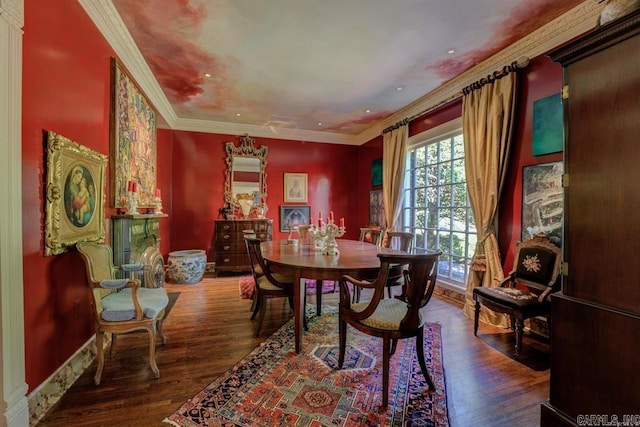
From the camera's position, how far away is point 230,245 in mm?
5246

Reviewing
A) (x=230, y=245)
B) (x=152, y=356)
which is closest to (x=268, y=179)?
(x=230, y=245)

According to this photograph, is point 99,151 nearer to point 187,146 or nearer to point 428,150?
point 187,146

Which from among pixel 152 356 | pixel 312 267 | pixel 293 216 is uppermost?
pixel 293 216

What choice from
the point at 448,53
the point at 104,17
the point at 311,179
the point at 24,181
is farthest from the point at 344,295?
the point at 311,179

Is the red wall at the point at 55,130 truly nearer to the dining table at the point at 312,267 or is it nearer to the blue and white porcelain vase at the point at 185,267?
the dining table at the point at 312,267

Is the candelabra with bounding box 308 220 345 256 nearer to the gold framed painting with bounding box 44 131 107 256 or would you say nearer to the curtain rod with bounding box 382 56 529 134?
the gold framed painting with bounding box 44 131 107 256

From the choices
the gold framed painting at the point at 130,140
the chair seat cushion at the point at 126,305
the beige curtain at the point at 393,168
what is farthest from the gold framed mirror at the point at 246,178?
the chair seat cushion at the point at 126,305

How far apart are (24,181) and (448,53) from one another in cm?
386

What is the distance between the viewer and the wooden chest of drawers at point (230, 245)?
521 cm

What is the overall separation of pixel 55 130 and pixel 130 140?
1.50 meters

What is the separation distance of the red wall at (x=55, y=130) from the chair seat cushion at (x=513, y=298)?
3495 mm

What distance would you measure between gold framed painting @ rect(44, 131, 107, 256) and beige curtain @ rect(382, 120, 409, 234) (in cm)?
427

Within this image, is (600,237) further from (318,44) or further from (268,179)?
(268,179)

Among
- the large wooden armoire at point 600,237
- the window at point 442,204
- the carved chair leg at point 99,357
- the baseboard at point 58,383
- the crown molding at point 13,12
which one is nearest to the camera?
the large wooden armoire at point 600,237
